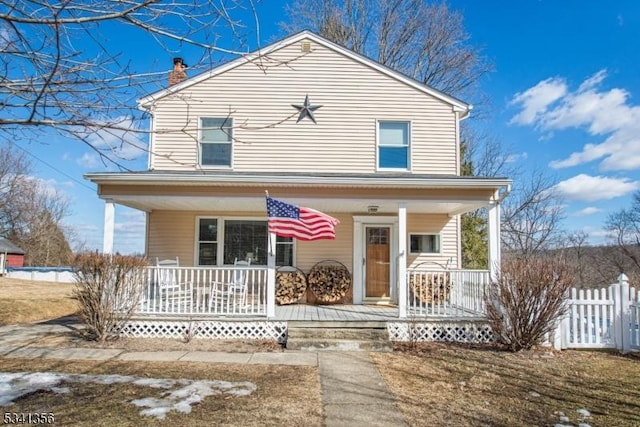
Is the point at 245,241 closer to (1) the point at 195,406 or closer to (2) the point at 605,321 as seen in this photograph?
(1) the point at 195,406

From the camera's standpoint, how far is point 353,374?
5992 millimetres

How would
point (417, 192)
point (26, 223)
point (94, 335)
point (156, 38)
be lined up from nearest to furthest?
point (156, 38) → point (94, 335) → point (417, 192) → point (26, 223)

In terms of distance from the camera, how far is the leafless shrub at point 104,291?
7.59 meters

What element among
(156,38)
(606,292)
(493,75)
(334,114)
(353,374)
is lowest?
(353,374)

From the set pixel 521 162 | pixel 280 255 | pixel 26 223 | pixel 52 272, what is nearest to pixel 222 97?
pixel 280 255

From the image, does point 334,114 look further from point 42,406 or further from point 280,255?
point 42,406

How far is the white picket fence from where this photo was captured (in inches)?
307

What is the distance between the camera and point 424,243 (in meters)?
11.1

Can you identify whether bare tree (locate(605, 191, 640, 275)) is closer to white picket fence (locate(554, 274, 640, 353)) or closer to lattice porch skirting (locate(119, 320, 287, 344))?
white picket fence (locate(554, 274, 640, 353))

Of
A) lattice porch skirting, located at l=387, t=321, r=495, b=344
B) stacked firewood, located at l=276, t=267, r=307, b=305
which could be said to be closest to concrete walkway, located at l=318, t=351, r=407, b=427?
lattice porch skirting, located at l=387, t=321, r=495, b=344

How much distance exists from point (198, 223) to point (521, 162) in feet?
64.4

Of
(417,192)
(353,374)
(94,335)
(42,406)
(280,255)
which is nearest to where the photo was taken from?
(42,406)

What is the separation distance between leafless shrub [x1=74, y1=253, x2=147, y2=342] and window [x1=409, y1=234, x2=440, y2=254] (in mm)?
6806

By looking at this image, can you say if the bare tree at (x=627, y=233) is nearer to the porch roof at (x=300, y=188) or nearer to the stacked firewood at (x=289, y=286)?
the porch roof at (x=300, y=188)
